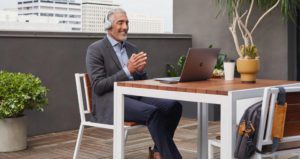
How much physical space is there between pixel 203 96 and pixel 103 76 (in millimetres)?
1020

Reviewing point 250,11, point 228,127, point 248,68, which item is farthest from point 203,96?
point 250,11

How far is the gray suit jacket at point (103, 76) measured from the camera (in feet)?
10.7

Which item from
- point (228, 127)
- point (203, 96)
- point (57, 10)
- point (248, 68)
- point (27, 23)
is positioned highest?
point (57, 10)

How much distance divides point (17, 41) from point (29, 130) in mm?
891

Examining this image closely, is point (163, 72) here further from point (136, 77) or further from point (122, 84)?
point (122, 84)

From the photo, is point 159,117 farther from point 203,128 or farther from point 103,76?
point 103,76

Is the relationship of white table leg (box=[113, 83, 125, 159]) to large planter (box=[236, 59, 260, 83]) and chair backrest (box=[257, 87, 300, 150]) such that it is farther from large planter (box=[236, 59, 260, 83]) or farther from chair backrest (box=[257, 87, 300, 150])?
chair backrest (box=[257, 87, 300, 150])

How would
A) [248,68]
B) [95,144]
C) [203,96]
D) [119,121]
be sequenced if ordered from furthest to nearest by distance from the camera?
[95,144]
[119,121]
[248,68]
[203,96]

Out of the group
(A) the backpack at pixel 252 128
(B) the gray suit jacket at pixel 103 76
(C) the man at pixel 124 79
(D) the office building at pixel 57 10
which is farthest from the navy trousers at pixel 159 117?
(D) the office building at pixel 57 10

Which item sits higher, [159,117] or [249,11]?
[249,11]

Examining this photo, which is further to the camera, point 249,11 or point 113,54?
point 249,11

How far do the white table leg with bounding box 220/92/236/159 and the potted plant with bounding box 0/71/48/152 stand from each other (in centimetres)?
223

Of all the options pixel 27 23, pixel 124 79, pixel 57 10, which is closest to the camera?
pixel 124 79

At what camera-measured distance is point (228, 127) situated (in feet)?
7.80
